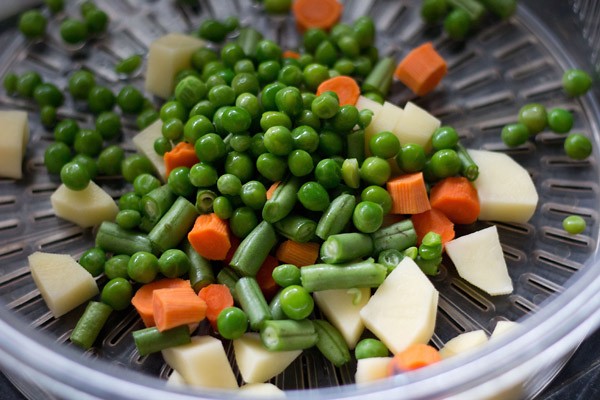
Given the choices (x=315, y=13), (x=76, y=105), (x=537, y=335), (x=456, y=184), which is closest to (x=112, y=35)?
(x=76, y=105)

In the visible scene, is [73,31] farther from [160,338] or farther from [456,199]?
[456,199]

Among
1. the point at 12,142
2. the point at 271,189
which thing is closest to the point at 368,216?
the point at 271,189

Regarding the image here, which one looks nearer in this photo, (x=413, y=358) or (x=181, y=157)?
(x=413, y=358)

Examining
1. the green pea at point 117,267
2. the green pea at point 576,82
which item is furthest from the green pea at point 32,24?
the green pea at point 576,82

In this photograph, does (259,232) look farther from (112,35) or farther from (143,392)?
(112,35)

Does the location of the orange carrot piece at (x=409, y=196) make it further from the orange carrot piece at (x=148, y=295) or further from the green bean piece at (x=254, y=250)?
the orange carrot piece at (x=148, y=295)

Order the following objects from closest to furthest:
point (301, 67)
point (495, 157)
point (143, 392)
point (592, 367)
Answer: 1. point (143, 392)
2. point (592, 367)
3. point (495, 157)
4. point (301, 67)

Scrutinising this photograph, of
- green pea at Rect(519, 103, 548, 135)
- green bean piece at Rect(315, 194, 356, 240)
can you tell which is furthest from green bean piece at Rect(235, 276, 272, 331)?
green pea at Rect(519, 103, 548, 135)
